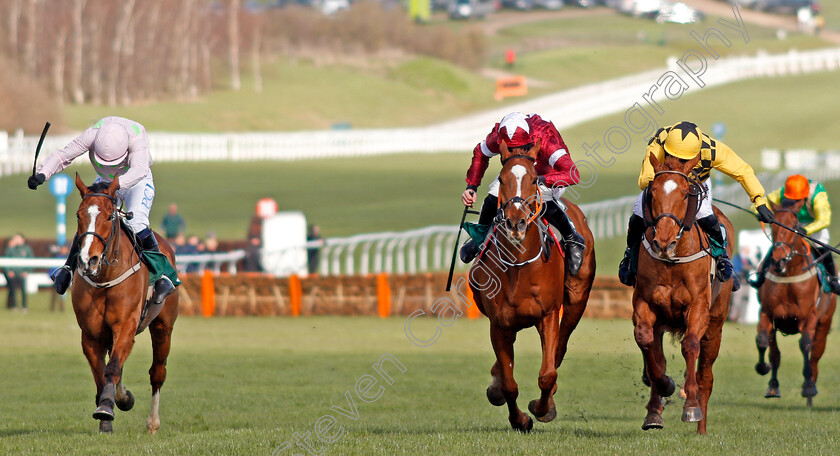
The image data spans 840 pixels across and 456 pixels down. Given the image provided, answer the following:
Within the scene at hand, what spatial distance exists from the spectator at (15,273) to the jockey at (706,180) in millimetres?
14748

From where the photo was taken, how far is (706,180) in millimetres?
9758

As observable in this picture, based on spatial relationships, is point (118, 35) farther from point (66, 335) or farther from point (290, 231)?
point (66, 335)

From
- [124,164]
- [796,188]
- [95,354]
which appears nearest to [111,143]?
[124,164]

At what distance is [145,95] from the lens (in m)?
65.5

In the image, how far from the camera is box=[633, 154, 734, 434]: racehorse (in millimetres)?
8789

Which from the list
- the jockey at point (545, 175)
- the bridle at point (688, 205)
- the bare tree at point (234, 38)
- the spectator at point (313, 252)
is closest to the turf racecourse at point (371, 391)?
the jockey at point (545, 175)

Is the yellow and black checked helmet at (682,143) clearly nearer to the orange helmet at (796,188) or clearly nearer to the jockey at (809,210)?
the jockey at (809,210)

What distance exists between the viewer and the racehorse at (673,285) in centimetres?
879

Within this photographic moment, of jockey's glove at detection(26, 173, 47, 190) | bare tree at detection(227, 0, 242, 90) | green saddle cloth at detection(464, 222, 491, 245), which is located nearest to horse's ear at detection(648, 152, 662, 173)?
green saddle cloth at detection(464, 222, 491, 245)

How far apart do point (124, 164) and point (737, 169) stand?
4.63m

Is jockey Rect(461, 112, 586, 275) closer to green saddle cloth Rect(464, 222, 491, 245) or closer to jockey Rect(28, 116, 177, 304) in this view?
green saddle cloth Rect(464, 222, 491, 245)

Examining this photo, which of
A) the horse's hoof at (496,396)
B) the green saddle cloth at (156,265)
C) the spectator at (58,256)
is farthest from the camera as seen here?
the spectator at (58,256)

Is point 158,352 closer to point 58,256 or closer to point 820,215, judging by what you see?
point 820,215

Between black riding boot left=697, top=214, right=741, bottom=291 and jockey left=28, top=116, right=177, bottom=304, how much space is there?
13.4 feet
